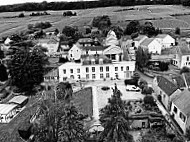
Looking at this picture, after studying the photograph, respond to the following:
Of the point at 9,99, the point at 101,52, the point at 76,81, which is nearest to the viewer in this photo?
the point at 9,99

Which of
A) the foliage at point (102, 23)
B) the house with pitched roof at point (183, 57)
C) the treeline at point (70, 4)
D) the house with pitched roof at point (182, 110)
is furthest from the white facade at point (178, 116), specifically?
the treeline at point (70, 4)

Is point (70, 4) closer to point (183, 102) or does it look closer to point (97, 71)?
point (97, 71)

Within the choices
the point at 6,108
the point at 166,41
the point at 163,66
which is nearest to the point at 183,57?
the point at 163,66

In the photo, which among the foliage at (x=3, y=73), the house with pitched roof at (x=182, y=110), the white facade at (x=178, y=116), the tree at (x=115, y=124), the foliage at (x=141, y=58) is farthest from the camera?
the foliage at (x=141, y=58)

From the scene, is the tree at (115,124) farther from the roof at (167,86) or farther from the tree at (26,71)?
the tree at (26,71)

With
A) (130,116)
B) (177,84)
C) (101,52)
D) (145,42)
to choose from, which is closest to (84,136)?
(130,116)

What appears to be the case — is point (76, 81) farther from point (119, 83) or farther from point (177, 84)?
point (177, 84)

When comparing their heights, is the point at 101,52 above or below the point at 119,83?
above
